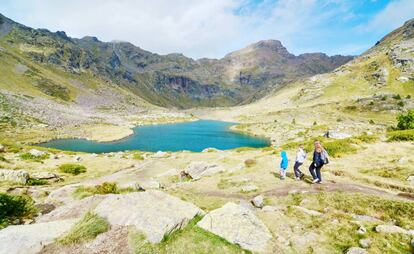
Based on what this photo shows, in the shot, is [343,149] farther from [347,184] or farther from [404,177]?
[347,184]

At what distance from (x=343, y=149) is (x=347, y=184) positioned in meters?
16.7

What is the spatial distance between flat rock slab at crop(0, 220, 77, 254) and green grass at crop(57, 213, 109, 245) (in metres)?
0.65

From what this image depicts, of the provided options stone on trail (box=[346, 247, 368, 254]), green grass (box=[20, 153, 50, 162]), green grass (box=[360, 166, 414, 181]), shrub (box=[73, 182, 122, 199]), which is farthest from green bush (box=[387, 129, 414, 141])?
green grass (box=[20, 153, 50, 162])

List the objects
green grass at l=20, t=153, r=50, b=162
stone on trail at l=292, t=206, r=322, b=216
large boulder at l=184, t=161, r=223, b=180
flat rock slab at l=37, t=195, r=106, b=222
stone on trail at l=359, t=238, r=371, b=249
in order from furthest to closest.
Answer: green grass at l=20, t=153, r=50, b=162
large boulder at l=184, t=161, r=223, b=180
stone on trail at l=292, t=206, r=322, b=216
flat rock slab at l=37, t=195, r=106, b=222
stone on trail at l=359, t=238, r=371, b=249

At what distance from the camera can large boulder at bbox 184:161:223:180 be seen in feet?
109

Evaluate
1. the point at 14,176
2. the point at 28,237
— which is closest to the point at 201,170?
the point at 14,176

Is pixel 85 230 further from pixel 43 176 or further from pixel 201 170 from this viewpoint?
pixel 43 176

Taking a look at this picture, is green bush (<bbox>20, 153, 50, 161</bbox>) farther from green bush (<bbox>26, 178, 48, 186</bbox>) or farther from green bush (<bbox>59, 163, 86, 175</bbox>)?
green bush (<bbox>26, 178, 48, 186</bbox>)

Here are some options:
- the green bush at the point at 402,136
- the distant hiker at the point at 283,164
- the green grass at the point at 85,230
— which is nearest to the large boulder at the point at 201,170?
the distant hiker at the point at 283,164

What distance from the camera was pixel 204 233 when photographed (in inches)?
523

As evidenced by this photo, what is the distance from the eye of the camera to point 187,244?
12367mm

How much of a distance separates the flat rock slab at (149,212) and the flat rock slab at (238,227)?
119 cm

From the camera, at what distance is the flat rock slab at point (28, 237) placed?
11000mm

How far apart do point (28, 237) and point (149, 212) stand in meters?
5.46
